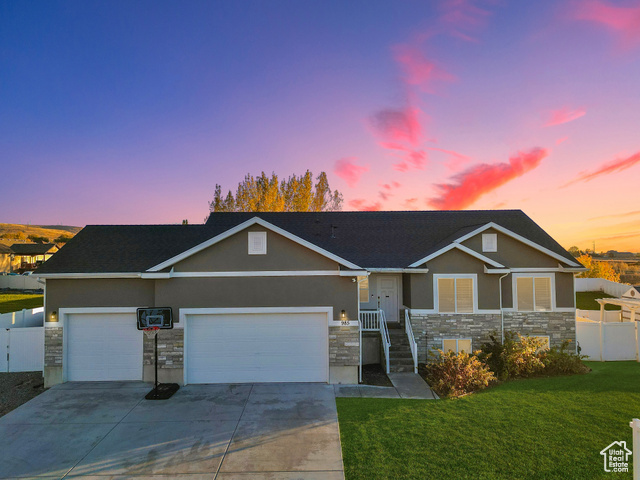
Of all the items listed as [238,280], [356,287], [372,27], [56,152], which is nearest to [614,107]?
[372,27]

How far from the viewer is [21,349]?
36.4ft

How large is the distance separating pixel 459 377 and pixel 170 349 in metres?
8.81

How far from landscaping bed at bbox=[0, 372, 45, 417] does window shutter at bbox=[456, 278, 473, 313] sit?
14.2m

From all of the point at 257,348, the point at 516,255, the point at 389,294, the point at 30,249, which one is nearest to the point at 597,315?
the point at 516,255

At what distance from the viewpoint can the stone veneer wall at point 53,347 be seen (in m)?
10.1

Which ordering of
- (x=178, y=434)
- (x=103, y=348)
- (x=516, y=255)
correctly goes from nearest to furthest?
1. (x=178, y=434)
2. (x=103, y=348)
3. (x=516, y=255)

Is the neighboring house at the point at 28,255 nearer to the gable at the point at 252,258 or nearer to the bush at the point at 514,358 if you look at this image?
the gable at the point at 252,258

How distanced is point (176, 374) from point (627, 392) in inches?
514

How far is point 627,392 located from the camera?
28.8 feet

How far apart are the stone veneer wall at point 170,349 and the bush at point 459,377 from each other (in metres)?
7.86

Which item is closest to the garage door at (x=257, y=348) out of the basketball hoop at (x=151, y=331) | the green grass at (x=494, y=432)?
the basketball hoop at (x=151, y=331)

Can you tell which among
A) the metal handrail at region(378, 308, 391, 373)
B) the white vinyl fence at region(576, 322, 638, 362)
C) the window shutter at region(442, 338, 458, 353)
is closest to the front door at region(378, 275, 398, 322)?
the metal handrail at region(378, 308, 391, 373)

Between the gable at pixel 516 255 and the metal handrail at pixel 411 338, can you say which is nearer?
the metal handrail at pixel 411 338

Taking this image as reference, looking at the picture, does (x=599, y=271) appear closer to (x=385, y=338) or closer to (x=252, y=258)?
(x=385, y=338)
